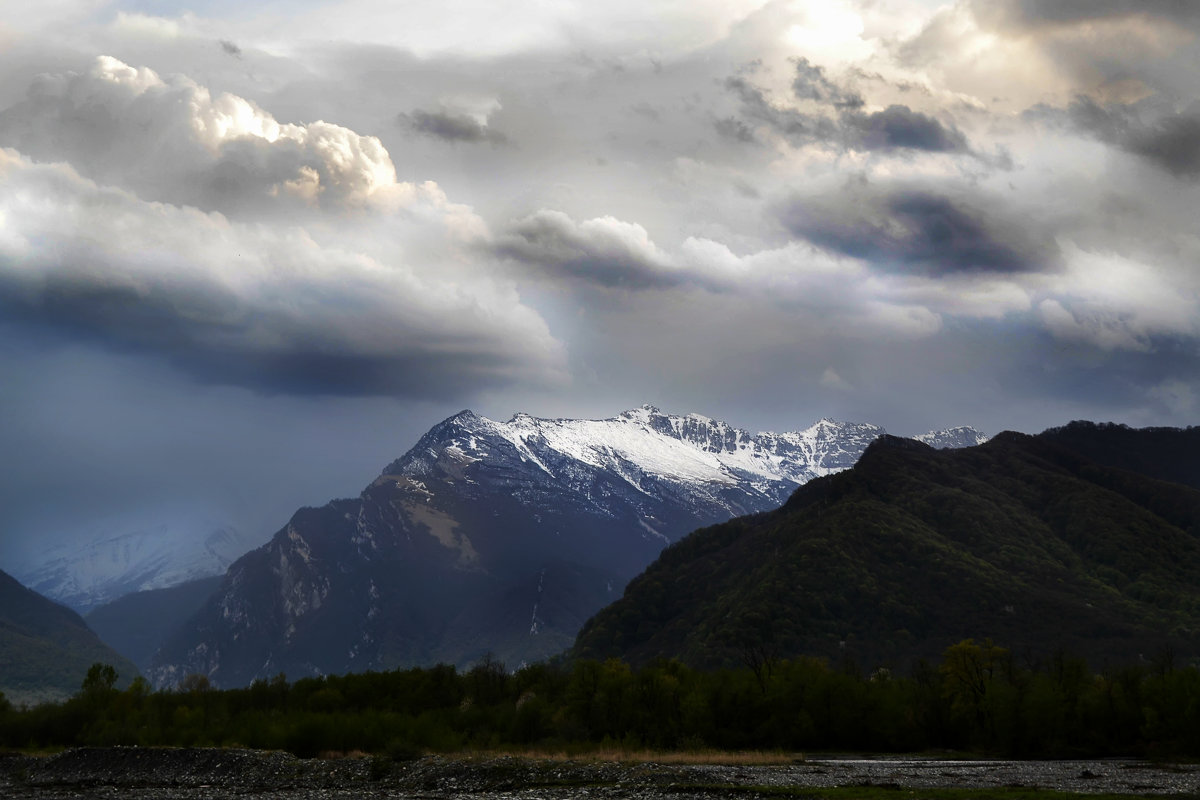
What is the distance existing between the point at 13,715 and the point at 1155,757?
200 metres

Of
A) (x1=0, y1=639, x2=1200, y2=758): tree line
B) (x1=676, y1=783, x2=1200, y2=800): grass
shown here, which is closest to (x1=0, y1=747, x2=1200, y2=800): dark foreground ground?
(x1=676, y1=783, x2=1200, y2=800): grass

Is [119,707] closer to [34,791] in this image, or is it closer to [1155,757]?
[34,791]

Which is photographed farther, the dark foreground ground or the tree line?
the tree line

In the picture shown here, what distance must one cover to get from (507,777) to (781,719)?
64829 millimetres

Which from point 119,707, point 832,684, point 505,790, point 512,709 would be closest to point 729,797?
point 505,790

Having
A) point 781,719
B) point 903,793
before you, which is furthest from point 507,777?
point 781,719

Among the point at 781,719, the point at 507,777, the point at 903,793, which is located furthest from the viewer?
the point at 781,719

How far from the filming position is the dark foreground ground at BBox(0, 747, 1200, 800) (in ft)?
315

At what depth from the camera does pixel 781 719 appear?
162625mm

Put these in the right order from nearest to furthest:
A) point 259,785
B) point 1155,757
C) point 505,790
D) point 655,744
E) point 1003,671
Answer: point 505,790 < point 259,785 < point 1155,757 < point 655,744 < point 1003,671

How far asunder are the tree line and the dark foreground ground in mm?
19139

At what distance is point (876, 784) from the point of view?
98.0 m

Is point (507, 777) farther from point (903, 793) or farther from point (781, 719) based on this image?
point (781, 719)

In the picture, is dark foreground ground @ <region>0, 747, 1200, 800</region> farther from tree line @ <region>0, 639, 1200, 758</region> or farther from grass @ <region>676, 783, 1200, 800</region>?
tree line @ <region>0, 639, 1200, 758</region>
